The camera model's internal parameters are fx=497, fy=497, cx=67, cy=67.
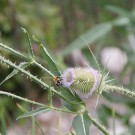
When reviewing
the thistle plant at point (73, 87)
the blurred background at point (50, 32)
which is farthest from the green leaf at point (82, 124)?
the blurred background at point (50, 32)

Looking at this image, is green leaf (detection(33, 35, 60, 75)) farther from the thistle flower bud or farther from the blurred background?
the blurred background

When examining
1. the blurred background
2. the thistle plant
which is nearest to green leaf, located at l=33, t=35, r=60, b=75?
the thistle plant

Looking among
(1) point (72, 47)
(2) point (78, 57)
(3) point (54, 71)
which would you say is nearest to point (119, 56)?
(2) point (78, 57)

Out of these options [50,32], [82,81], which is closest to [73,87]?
[82,81]

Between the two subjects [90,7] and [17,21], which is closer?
[90,7]

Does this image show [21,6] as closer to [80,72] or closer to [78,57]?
[78,57]

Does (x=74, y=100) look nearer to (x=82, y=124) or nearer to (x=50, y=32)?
(x=82, y=124)
